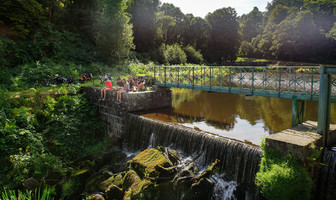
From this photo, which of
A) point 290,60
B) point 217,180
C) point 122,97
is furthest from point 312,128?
point 290,60

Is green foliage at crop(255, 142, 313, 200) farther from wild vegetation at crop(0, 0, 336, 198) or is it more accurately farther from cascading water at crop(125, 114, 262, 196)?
wild vegetation at crop(0, 0, 336, 198)

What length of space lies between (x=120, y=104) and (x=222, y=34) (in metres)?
38.8

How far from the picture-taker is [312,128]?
669 cm

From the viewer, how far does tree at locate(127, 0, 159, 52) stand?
31719mm

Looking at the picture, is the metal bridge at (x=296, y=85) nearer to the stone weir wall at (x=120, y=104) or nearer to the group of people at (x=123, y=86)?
the stone weir wall at (x=120, y=104)

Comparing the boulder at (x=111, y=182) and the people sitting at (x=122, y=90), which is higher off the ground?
the people sitting at (x=122, y=90)

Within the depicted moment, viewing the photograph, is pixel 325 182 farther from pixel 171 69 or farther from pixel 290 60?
pixel 290 60

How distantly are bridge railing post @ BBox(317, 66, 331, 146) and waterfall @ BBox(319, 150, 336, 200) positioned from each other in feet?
1.22

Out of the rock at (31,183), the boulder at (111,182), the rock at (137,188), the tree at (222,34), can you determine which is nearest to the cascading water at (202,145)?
the rock at (137,188)

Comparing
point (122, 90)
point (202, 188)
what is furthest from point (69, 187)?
point (122, 90)

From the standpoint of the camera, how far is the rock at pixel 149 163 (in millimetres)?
7384

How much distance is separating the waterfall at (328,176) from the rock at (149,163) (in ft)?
13.9

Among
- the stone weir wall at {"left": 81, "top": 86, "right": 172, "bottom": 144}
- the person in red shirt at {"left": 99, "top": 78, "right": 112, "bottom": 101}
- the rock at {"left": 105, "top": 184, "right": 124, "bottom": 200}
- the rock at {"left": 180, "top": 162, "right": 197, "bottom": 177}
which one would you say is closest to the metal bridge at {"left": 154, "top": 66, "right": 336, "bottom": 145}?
the stone weir wall at {"left": 81, "top": 86, "right": 172, "bottom": 144}

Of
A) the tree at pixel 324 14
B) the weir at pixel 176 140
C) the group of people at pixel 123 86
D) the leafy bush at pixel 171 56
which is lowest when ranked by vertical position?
the weir at pixel 176 140
